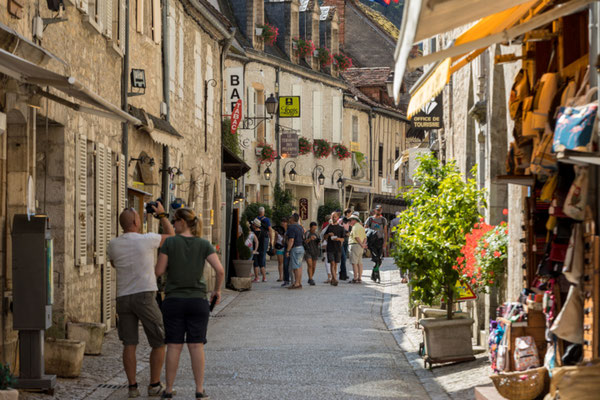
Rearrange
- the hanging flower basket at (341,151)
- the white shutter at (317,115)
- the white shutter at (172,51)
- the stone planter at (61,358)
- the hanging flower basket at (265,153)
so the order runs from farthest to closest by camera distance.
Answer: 1. the hanging flower basket at (341,151)
2. the white shutter at (317,115)
3. the hanging flower basket at (265,153)
4. the white shutter at (172,51)
5. the stone planter at (61,358)

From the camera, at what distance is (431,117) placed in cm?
1995

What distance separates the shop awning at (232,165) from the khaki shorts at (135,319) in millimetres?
15876

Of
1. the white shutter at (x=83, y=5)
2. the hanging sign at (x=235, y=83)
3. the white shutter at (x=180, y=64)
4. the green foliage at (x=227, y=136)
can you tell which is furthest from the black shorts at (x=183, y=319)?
the hanging sign at (x=235, y=83)

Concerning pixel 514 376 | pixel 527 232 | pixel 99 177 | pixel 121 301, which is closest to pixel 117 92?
pixel 99 177

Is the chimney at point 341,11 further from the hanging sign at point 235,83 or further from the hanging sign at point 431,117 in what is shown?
the hanging sign at point 431,117

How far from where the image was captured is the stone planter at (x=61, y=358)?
9789 millimetres

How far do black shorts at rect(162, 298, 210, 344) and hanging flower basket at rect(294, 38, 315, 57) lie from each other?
3086 centimetres

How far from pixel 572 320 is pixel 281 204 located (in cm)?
3019

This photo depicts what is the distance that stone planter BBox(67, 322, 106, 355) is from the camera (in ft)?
37.5

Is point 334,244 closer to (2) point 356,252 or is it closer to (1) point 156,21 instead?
(2) point 356,252

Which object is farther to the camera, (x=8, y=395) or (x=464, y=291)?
(x=464, y=291)

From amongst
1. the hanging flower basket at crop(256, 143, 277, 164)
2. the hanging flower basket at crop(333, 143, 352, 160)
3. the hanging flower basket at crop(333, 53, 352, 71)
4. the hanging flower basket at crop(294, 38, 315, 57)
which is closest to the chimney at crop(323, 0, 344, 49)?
the hanging flower basket at crop(333, 53, 352, 71)

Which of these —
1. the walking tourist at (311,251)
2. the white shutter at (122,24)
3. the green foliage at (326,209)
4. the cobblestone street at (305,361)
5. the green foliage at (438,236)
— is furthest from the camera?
the green foliage at (326,209)

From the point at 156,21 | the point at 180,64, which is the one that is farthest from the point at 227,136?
the point at 156,21
